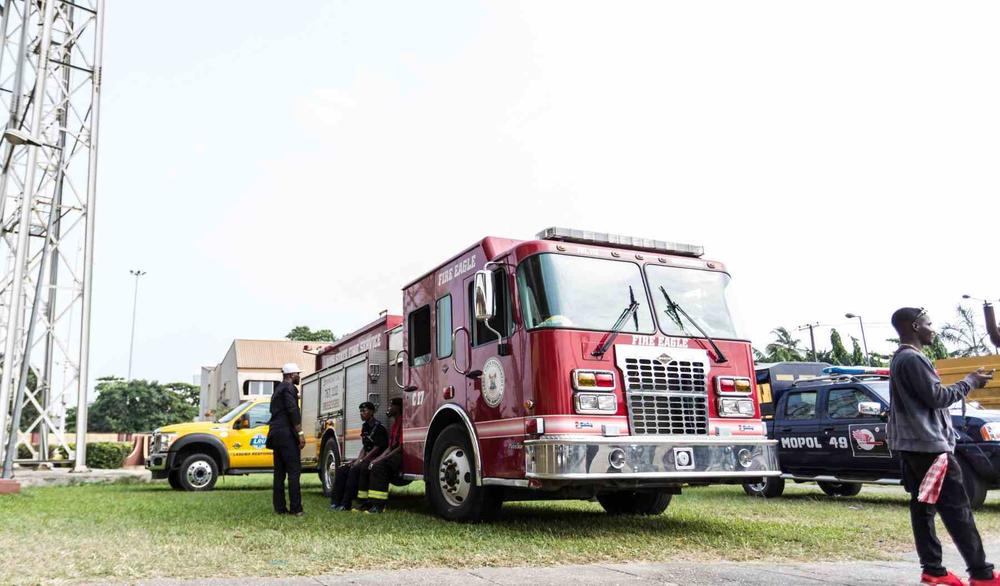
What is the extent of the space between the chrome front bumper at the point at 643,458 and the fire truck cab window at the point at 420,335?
2808 millimetres

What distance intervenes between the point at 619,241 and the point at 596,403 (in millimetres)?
1896

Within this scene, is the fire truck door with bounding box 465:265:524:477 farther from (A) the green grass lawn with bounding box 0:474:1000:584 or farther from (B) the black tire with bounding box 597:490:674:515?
(B) the black tire with bounding box 597:490:674:515

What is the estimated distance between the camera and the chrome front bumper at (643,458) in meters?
6.91

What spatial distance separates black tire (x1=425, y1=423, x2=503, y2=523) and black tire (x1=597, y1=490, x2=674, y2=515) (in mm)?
1795

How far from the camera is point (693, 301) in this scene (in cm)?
827

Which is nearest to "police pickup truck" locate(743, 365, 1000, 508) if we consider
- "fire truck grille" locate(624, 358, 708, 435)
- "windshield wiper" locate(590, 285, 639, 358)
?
"fire truck grille" locate(624, 358, 708, 435)

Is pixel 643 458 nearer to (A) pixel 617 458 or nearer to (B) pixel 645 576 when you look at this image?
(A) pixel 617 458

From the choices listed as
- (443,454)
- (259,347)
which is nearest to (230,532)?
(443,454)

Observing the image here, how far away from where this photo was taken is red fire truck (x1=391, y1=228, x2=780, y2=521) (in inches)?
281

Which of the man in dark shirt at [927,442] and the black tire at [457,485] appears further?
the black tire at [457,485]

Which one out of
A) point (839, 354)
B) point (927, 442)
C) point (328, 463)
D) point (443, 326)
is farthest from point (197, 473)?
point (839, 354)

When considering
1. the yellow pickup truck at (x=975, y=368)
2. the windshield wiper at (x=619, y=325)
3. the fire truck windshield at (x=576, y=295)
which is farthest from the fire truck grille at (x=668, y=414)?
the yellow pickup truck at (x=975, y=368)

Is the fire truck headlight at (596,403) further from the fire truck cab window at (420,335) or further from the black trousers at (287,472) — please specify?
the black trousers at (287,472)

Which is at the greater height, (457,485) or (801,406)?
(801,406)
